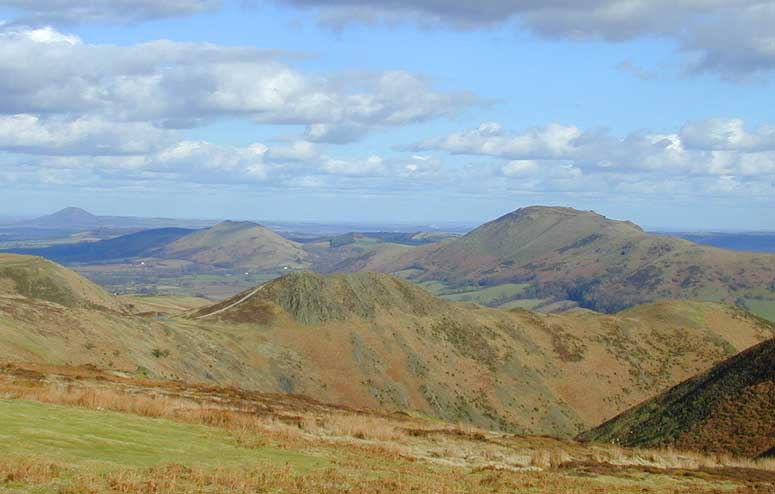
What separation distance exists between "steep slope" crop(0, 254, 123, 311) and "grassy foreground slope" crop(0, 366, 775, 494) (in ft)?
240

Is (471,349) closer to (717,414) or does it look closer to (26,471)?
(717,414)

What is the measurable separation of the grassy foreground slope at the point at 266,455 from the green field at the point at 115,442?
6 cm

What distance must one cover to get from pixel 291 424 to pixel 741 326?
406ft

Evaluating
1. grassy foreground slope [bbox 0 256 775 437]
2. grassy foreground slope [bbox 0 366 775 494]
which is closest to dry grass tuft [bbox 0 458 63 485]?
grassy foreground slope [bbox 0 366 775 494]

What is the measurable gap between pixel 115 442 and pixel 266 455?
499cm

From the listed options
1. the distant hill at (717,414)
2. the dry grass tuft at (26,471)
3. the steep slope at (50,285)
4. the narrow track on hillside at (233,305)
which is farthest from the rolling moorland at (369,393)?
the narrow track on hillside at (233,305)

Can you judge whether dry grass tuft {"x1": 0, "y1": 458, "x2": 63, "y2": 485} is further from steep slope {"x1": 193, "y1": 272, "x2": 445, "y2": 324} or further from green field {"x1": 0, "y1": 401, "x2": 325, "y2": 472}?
steep slope {"x1": 193, "y1": 272, "x2": 445, "y2": 324}

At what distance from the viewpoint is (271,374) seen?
9844 cm

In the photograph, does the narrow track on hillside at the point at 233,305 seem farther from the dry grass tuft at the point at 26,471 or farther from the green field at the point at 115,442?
the dry grass tuft at the point at 26,471

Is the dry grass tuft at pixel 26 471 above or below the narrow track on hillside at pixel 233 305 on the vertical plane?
above

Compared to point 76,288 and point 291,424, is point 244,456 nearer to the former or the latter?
point 291,424

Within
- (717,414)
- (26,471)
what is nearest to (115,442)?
(26,471)

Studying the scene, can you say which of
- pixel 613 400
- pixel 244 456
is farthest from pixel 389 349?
pixel 244 456

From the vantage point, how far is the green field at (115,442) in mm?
21895
